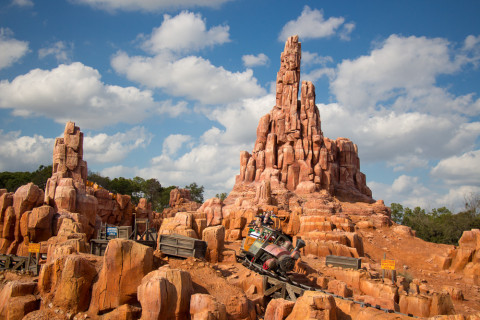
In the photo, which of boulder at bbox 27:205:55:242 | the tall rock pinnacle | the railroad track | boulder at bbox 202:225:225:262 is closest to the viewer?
the railroad track

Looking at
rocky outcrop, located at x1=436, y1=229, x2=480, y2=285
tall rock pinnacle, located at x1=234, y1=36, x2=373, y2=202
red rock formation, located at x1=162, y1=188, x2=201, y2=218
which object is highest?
tall rock pinnacle, located at x1=234, y1=36, x2=373, y2=202

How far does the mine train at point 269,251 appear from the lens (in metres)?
14.3

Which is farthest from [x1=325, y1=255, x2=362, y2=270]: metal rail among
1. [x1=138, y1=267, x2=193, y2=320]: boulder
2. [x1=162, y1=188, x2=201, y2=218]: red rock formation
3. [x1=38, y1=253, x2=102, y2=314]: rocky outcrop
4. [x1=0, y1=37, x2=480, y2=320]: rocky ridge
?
[x1=162, y1=188, x2=201, y2=218]: red rock formation

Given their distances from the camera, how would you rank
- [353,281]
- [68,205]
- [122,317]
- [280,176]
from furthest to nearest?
[280,176]
[68,205]
[353,281]
[122,317]

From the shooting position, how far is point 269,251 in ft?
48.6

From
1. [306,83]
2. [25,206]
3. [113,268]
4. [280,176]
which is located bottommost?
[113,268]

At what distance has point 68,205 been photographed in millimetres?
25750

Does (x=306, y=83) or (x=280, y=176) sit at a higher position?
(x=306, y=83)

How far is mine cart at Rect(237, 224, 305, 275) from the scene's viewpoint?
14.3 metres

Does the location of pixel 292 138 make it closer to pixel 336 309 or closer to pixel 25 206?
pixel 25 206

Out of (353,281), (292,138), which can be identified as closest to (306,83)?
(292,138)

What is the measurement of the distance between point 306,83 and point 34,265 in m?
41.1

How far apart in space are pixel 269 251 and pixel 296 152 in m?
33.0

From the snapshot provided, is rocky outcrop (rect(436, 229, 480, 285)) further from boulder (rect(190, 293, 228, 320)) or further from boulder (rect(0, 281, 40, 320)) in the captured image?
boulder (rect(0, 281, 40, 320))
